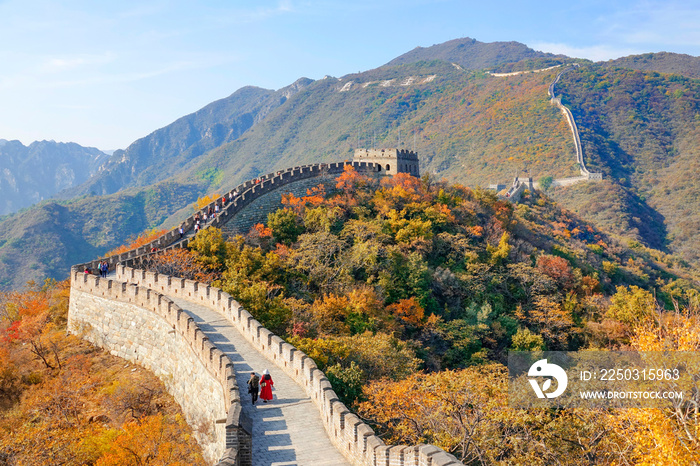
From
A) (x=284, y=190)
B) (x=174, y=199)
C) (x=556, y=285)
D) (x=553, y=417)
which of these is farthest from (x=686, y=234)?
(x=174, y=199)

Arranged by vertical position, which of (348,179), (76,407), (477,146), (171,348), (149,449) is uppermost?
(477,146)

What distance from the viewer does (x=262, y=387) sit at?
519 inches

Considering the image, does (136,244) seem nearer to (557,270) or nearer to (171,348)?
(171,348)

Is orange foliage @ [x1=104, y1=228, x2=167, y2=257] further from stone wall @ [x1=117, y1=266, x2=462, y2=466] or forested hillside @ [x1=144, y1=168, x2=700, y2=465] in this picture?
stone wall @ [x1=117, y1=266, x2=462, y2=466]

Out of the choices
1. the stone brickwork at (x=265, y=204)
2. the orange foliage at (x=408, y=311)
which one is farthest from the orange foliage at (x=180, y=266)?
the orange foliage at (x=408, y=311)

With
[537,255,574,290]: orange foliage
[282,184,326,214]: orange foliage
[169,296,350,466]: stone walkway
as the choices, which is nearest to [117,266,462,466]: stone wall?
[169,296,350,466]: stone walkway

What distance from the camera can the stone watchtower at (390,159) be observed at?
1887 inches

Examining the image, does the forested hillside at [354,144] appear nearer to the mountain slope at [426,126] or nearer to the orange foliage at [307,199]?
the mountain slope at [426,126]

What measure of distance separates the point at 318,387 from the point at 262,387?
1.26 m

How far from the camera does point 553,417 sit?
51.6ft

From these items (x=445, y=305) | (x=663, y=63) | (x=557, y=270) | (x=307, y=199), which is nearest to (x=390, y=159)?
(x=307, y=199)

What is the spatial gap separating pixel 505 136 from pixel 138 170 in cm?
13671

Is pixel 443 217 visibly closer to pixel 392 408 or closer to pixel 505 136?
pixel 392 408

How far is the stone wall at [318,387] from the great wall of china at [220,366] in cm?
2
